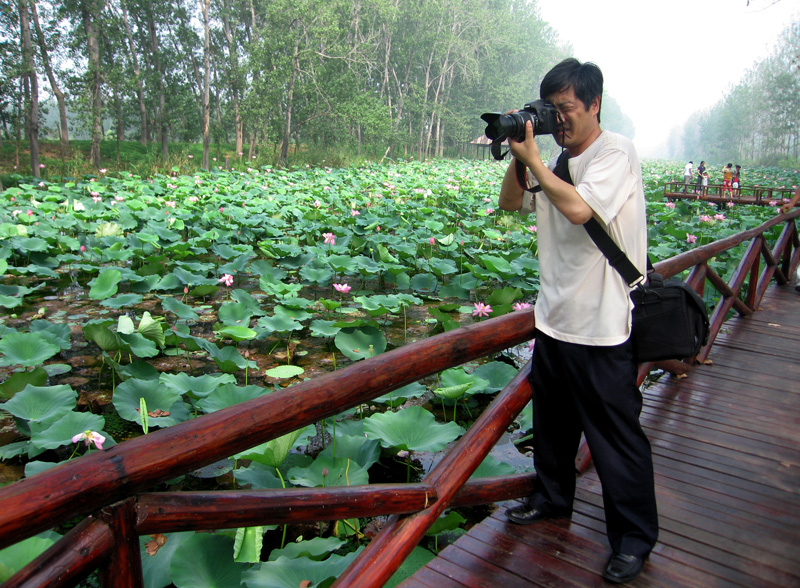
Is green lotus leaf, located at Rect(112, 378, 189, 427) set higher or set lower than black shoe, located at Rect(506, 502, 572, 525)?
higher

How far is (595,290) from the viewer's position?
4.12 feet

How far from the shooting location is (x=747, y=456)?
193cm

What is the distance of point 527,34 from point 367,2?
926 inches

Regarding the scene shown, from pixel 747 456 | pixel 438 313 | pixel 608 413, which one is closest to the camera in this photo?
pixel 608 413

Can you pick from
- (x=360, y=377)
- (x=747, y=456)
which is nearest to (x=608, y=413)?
(x=360, y=377)

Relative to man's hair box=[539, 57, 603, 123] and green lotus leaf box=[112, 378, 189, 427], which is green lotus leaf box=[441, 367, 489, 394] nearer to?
green lotus leaf box=[112, 378, 189, 427]

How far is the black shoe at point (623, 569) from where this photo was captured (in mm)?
1287

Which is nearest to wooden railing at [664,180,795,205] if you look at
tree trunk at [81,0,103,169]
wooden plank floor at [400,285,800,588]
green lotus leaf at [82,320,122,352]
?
wooden plank floor at [400,285,800,588]

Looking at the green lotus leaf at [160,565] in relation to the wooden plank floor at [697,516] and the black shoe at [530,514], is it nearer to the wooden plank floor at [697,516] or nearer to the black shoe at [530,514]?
the wooden plank floor at [697,516]

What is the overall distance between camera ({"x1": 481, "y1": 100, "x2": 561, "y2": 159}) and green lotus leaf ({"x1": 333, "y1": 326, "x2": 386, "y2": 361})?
65.1 inches

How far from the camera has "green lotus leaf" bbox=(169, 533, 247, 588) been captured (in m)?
1.25

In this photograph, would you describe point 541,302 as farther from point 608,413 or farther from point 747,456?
point 747,456

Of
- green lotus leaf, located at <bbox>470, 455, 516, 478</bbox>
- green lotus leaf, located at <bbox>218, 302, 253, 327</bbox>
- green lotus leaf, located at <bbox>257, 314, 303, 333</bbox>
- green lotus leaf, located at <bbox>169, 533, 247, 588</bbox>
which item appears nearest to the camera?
green lotus leaf, located at <bbox>169, 533, 247, 588</bbox>

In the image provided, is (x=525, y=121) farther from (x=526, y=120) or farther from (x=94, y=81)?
(x=94, y=81)
